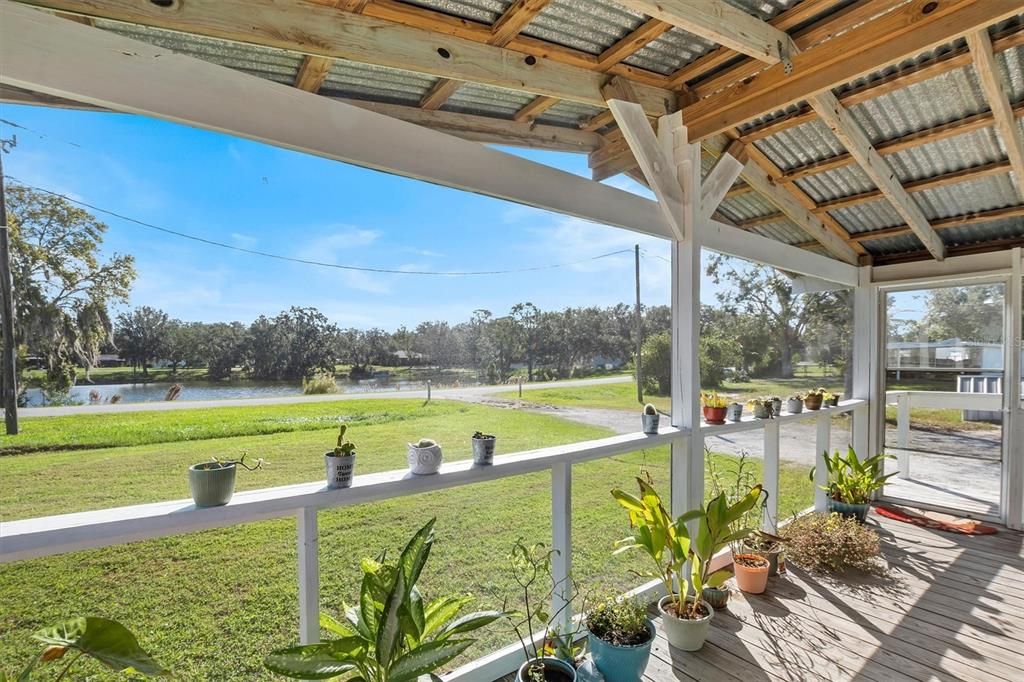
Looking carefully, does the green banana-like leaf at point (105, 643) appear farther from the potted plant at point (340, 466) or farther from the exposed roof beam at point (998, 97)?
the exposed roof beam at point (998, 97)

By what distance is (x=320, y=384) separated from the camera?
1759mm

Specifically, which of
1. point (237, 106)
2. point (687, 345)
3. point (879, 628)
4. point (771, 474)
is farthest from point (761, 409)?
point (237, 106)

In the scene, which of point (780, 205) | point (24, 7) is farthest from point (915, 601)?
point (24, 7)

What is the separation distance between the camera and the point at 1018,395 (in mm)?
3961

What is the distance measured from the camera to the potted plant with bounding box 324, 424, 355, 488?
5.61ft

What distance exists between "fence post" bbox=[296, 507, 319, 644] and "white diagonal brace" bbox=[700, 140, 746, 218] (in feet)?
8.82

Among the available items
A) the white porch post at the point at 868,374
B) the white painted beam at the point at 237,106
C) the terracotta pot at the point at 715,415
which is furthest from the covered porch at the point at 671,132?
the white porch post at the point at 868,374

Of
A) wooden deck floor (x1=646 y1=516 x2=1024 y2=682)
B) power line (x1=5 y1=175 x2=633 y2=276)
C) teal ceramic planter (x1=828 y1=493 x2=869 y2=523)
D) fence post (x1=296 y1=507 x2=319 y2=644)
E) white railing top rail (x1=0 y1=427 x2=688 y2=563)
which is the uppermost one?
power line (x1=5 y1=175 x2=633 y2=276)

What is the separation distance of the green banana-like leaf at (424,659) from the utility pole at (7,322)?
123 centimetres

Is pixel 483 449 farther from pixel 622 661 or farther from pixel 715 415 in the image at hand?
pixel 715 415

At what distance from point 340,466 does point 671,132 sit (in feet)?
8.03

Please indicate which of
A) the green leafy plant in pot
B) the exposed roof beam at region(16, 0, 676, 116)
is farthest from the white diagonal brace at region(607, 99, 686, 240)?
the green leafy plant in pot

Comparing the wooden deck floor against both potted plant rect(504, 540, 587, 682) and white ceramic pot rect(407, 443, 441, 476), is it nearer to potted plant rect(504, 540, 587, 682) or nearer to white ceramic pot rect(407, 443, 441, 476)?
potted plant rect(504, 540, 587, 682)

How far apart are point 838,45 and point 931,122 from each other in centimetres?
122
